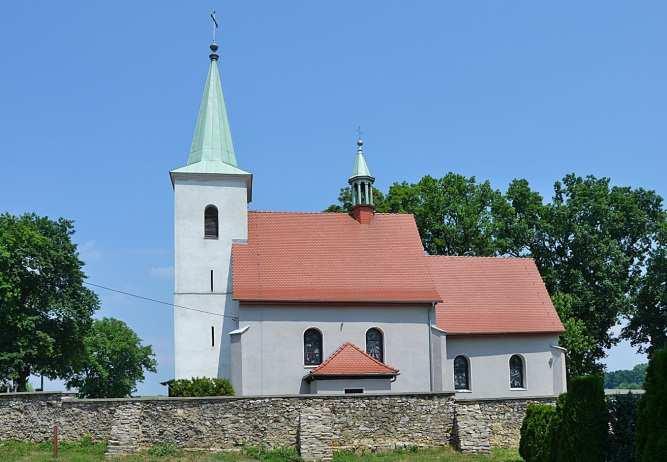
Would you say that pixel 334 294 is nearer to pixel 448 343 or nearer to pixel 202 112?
pixel 448 343

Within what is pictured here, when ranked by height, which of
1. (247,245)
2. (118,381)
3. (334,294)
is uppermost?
(247,245)

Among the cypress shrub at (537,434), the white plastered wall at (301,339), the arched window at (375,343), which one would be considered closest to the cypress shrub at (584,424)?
the cypress shrub at (537,434)

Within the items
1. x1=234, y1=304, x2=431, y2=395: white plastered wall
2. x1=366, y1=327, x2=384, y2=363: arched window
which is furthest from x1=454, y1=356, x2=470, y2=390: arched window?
x1=366, y1=327, x2=384, y2=363: arched window

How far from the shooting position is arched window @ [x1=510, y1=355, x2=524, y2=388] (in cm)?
3569

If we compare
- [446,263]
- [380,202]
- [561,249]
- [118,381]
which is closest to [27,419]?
[446,263]

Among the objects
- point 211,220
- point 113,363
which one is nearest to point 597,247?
point 211,220

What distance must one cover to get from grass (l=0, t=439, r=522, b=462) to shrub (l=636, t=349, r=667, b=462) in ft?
24.5

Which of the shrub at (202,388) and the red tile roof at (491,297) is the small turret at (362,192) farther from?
the shrub at (202,388)

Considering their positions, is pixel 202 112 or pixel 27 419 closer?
pixel 27 419

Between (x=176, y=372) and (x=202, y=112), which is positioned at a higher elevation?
(x=202, y=112)

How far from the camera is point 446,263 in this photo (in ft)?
124

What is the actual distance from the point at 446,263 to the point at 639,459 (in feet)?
74.5

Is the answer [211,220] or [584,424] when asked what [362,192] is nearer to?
[211,220]

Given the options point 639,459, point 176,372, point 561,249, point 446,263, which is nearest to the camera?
point 639,459
